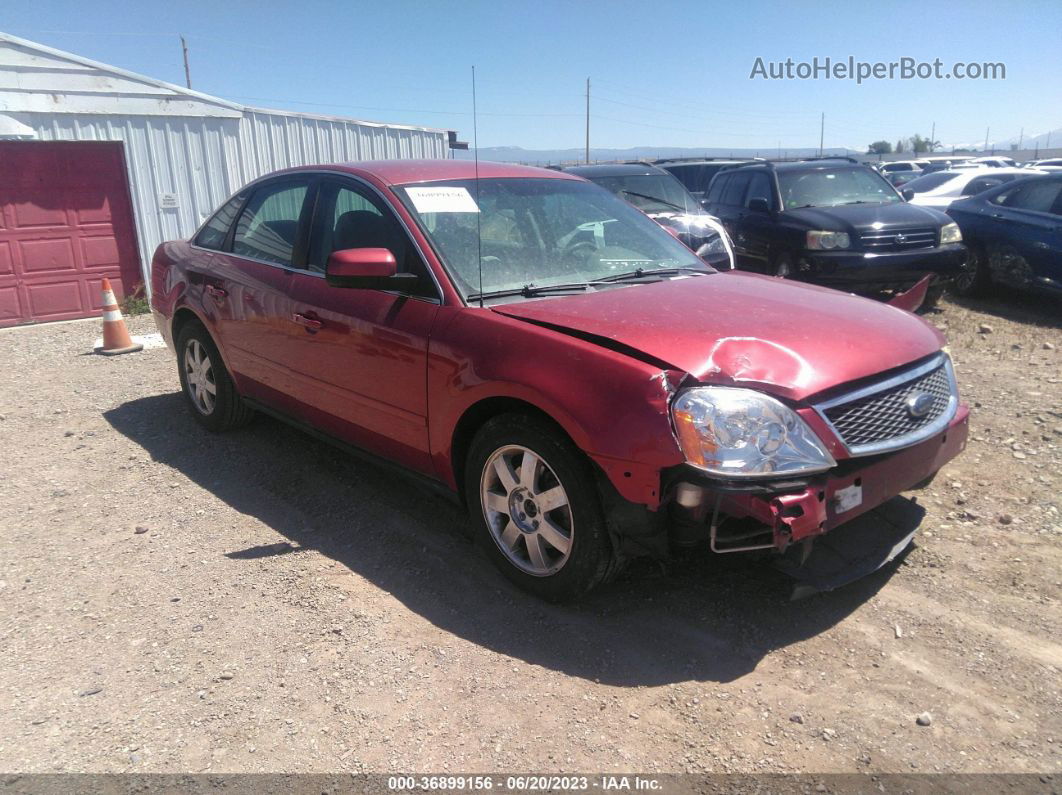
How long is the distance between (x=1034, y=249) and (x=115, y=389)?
9.48 metres

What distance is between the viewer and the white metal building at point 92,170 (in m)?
10.3

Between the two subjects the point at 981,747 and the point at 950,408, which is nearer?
the point at 981,747

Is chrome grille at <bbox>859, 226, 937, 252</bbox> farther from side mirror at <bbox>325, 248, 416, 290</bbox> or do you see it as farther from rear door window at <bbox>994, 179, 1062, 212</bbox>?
side mirror at <bbox>325, 248, 416, 290</bbox>

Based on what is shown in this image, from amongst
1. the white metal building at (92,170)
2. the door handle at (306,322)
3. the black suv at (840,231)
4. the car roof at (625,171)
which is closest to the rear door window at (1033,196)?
the black suv at (840,231)

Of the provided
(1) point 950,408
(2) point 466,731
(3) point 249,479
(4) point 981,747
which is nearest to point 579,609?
(2) point 466,731

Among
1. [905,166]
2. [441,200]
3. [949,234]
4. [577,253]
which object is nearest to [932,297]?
[949,234]

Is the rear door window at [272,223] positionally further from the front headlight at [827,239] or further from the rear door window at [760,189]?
the rear door window at [760,189]

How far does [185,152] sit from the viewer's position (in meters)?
11.7

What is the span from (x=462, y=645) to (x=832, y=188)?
825cm

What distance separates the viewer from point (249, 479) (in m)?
4.82

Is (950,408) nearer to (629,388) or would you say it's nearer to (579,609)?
(629,388)

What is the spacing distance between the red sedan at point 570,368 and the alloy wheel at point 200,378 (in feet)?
2.27

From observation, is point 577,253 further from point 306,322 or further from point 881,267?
point 881,267

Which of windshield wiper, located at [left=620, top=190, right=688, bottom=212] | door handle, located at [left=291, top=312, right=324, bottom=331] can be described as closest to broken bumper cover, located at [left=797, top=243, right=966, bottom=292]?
windshield wiper, located at [left=620, top=190, right=688, bottom=212]
